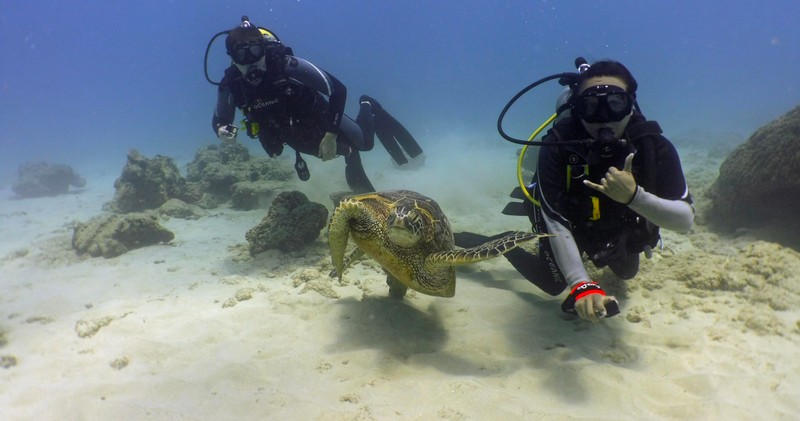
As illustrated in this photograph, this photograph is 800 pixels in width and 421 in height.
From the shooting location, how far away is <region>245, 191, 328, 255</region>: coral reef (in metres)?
5.55

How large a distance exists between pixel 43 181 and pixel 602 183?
73.8 ft

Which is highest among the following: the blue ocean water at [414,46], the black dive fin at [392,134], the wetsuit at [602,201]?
the blue ocean water at [414,46]

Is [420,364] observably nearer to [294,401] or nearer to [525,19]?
[294,401]

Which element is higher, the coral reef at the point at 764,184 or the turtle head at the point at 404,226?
the coral reef at the point at 764,184

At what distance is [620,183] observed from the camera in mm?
2314

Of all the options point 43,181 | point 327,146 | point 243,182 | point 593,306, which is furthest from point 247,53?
point 43,181

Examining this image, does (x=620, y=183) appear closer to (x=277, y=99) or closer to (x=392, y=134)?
Result: (x=277, y=99)

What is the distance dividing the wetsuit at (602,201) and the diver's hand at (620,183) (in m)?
0.10

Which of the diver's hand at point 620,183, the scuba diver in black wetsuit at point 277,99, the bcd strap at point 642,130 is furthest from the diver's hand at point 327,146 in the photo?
the diver's hand at point 620,183

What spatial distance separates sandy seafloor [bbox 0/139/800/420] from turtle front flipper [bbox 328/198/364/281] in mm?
703

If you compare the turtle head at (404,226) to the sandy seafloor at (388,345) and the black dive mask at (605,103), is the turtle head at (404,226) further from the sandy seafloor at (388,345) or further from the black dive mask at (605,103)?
the black dive mask at (605,103)

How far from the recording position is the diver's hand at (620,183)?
2309mm

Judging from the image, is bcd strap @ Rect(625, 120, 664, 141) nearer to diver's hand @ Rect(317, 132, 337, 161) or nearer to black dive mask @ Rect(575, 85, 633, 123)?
black dive mask @ Rect(575, 85, 633, 123)

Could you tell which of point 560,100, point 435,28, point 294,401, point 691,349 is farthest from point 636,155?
point 435,28
